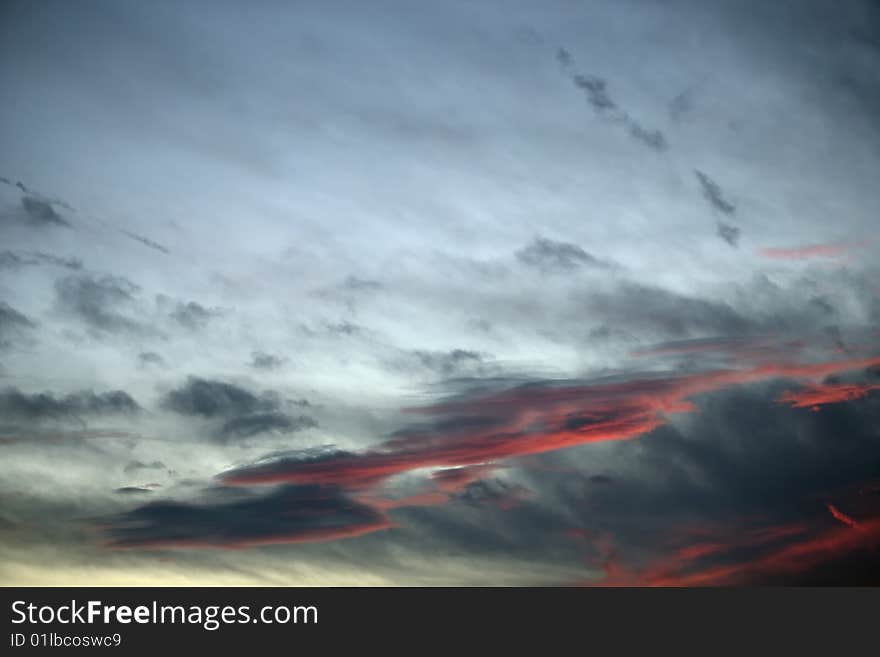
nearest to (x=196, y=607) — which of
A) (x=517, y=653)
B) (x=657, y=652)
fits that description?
(x=517, y=653)

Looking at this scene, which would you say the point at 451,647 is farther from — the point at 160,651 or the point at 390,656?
the point at 160,651

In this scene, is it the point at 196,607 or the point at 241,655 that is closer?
the point at 241,655

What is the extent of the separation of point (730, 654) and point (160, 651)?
2298cm

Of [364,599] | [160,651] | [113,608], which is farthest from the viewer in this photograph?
[364,599]

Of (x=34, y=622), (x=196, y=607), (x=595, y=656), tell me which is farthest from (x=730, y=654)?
(x=34, y=622)

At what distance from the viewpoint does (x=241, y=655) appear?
114ft

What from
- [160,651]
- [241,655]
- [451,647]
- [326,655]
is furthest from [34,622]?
[451,647]

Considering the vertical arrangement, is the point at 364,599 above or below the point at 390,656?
above

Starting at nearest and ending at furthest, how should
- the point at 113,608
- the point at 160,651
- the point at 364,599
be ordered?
the point at 160,651
the point at 113,608
the point at 364,599

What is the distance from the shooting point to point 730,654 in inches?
1400

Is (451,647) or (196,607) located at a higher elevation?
(196,607)

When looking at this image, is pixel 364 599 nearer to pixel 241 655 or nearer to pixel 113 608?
pixel 241 655

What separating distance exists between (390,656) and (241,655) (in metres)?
5.95

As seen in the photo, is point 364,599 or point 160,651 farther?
point 364,599
